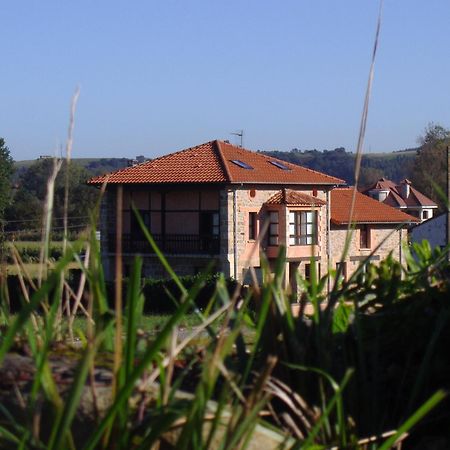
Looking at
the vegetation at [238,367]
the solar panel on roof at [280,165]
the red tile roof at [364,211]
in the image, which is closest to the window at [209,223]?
the solar panel on roof at [280,165]

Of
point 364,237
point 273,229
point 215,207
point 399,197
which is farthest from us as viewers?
point 399,197

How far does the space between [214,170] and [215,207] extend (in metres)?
1.69

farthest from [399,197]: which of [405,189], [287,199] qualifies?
[287,199]

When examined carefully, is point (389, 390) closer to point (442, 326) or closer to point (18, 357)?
point (442, 326)

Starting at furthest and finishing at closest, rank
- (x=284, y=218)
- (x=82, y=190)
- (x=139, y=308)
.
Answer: (x=82, y=190)
(x=284, y=218)
(x=139, y=308)

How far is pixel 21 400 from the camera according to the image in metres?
1.61

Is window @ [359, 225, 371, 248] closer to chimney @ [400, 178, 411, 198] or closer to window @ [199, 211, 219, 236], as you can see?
window @ [199, 211, 219, 236]

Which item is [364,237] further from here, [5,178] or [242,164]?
[5,178]

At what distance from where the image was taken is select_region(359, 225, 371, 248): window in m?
46.7

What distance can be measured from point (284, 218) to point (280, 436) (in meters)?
39.5

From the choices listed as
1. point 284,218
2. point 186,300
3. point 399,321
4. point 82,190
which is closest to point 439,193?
point 399,321

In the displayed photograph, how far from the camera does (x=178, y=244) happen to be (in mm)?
40906

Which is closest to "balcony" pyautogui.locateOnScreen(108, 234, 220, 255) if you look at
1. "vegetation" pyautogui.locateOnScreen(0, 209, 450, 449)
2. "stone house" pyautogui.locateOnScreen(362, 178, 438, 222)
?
"stone house" pyautogui.locateOnScreen(362, 178, 438, 222)

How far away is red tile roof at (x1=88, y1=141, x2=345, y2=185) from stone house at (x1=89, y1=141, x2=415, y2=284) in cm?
4
